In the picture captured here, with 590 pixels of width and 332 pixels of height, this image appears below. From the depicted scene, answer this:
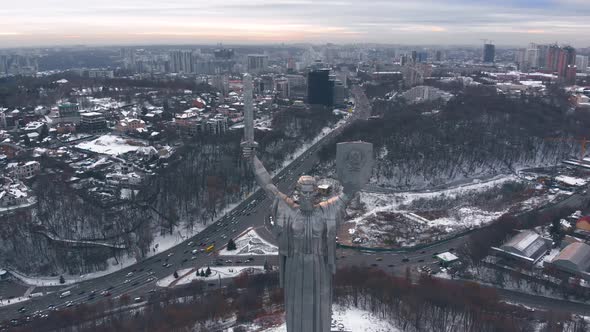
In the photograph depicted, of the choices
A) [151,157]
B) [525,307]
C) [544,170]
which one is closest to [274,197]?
[525,307]

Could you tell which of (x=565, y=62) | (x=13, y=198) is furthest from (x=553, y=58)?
(x=13, y=198)

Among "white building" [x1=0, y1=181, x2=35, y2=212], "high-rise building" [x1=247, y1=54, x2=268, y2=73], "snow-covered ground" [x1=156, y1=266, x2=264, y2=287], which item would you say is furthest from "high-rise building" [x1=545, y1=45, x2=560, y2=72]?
"white building" [x1=0, y1=181, x2=35, y2=212]

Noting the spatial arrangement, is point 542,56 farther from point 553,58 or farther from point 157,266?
point 157,266

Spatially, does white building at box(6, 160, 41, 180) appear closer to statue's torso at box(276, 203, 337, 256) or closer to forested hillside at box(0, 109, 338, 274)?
forested hillside at box(0, 109, 338, 274)

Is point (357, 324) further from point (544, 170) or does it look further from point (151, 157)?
point (544, 170)

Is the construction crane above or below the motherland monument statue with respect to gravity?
below
